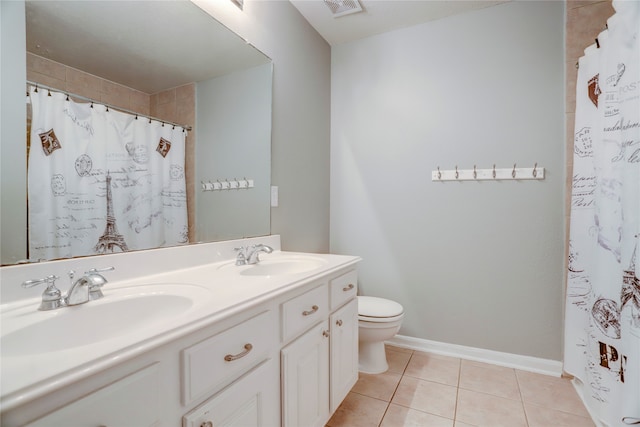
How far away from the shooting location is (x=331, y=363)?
136 centimetres

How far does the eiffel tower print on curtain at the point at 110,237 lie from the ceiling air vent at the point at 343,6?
5.93ft

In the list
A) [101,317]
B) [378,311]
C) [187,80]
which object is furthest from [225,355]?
[378,311]

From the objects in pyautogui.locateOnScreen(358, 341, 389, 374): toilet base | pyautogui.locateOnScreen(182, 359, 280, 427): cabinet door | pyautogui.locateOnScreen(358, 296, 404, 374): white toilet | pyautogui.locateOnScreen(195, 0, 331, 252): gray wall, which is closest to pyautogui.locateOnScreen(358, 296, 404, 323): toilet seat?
pyautogui.locateOnScreen(358, 296, 404, 374): white toilet

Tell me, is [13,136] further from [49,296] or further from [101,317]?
[101,317]

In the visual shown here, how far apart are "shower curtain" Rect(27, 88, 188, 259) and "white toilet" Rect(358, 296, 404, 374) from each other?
1.20 m

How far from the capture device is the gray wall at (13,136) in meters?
0.82

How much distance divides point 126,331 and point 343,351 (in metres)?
0.99

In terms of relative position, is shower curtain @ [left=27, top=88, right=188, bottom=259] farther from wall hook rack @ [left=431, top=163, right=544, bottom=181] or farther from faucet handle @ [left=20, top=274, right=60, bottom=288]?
wall hook rack @ [left=431, top=163, right=544, bottom=181]

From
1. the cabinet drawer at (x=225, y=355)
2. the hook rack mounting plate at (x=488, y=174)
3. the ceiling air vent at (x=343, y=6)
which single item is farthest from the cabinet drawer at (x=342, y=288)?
the ceiling air vent at (x=343, y=6)

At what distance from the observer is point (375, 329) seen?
→ 72.6 inches

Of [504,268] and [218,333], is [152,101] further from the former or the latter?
[504,268]

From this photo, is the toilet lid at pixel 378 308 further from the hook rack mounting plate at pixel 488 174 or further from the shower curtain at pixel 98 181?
the shower curtain at pixel 98 181

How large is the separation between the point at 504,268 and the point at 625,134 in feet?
3.50

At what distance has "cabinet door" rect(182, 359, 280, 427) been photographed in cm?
74
